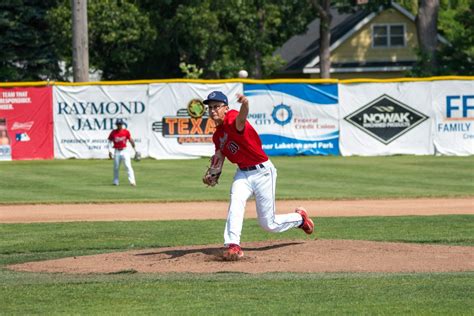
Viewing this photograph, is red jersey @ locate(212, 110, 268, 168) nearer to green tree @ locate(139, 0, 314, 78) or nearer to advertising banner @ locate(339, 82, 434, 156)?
advertising banner @ locate(339, 82, 434, 156)

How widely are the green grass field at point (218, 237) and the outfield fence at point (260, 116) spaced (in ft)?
2.99

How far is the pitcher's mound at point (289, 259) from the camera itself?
435 inches

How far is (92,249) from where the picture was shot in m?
13.8

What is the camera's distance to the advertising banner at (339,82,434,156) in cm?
3108

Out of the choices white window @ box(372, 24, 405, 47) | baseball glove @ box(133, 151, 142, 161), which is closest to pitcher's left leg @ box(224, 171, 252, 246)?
baseball glove @ box(133, 151, 142, 161)

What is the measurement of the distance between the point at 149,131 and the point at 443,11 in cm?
3353

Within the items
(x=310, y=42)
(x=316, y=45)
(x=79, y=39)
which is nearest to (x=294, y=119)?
(x=79, y=39)

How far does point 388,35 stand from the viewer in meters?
53.9

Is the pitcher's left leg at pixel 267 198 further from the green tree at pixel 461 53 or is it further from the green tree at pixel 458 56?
the green tree at pixel 461 53

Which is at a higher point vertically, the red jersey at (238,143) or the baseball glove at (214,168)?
the red jersey at (238,143)

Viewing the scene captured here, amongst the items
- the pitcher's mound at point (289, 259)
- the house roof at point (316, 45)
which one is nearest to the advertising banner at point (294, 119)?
the pitcher's mound at point (289, 259)

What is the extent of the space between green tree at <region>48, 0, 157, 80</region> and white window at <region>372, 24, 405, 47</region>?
576 inches

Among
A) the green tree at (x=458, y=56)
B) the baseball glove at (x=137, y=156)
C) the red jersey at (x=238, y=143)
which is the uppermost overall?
the green tree at (x=458, y=56)

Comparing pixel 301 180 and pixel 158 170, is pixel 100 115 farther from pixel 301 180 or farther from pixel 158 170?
pixel 301 180
